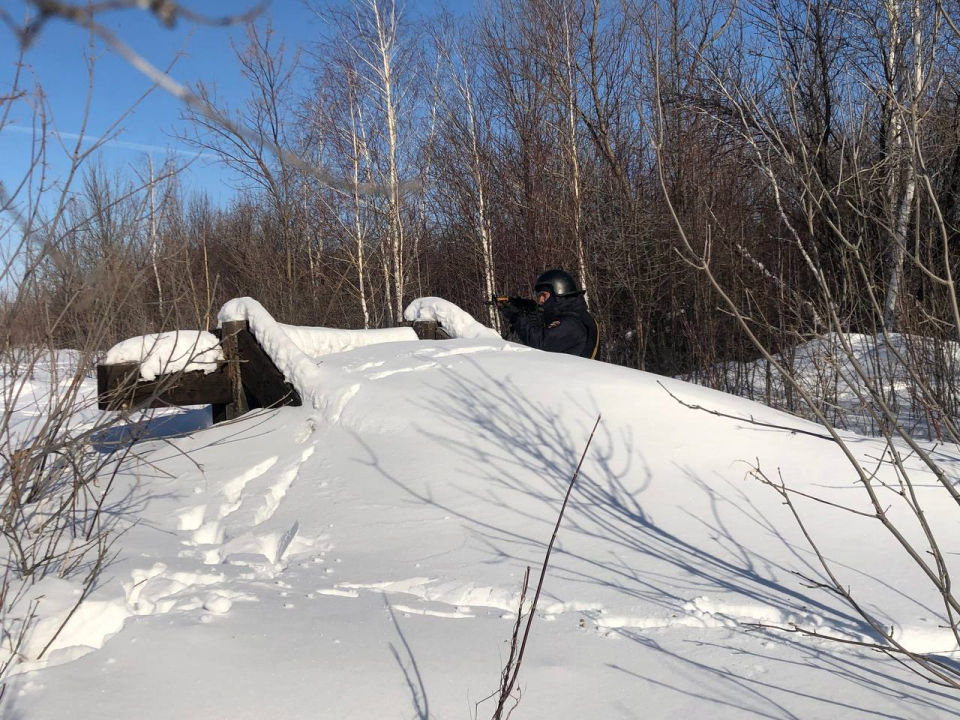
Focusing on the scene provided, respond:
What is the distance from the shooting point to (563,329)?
6781mm

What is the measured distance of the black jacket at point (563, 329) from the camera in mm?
6785

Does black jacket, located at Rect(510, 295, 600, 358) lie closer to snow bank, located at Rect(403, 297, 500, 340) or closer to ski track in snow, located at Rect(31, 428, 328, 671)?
snow bank, located at Rect(403, 297, 500, 340)

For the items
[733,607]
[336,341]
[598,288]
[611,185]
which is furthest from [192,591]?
[611,185]

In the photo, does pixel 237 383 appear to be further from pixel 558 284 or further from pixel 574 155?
pixel 574 155

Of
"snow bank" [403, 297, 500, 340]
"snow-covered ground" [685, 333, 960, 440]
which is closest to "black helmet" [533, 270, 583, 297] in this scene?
"snow bank" [403, 297, 500, 340]

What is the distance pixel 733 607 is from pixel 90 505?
3.26 metres

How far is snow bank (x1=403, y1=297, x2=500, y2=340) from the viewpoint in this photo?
264 inches

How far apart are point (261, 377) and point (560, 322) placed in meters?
2.81

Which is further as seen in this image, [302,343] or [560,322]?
[560,322]

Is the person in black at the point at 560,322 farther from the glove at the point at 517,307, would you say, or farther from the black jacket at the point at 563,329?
the glove at the point at 517,307

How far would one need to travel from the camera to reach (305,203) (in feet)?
55.3

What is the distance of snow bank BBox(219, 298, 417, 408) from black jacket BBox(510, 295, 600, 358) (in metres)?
1.29

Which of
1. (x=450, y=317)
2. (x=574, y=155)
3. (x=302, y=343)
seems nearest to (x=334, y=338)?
(x=302, y=343)

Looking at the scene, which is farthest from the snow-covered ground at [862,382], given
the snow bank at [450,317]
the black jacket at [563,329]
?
the snow bank at [450,317]
